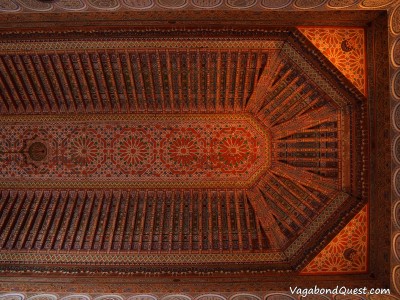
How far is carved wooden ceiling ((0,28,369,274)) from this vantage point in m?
5.54

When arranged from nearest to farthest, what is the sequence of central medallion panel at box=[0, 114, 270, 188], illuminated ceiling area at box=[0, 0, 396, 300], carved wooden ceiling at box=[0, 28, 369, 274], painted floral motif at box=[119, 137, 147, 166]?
illuminated ceiling area at box=[0, 0, 396, 300]
carved wooden ceiling at box=[0, 28, 369, 274]
central medallion panel at box=[0, 114, 270, 188]
painted floral motif at box=[119, 137, 147, 166]

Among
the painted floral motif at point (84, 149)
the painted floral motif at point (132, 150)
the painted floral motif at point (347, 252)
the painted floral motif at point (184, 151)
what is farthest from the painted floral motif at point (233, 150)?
the painted floral motif at point (84, 149)

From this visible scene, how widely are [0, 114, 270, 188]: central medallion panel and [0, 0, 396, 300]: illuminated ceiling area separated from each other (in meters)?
0.02

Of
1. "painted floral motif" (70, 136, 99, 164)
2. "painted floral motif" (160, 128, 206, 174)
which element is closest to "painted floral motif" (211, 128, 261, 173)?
"painted floral motif" (160, 128, 206, 174)

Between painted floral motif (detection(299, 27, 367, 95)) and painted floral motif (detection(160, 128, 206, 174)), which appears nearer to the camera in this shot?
painted floral motif (detection(299, 27, 367, 95))

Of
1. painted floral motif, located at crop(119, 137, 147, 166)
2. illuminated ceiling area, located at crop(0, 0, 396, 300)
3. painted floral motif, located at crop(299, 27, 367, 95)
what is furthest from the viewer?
painted floral motif, located at crop(119, 137, 147, 166)

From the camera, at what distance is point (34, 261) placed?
5.87m

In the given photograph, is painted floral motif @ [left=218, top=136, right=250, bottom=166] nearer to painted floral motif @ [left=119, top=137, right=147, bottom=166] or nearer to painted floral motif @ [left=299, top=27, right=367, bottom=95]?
painted floral motif @ [left=119, top=137, right=147, bottom=166]

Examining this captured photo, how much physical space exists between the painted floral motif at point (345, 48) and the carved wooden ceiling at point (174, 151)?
14cm

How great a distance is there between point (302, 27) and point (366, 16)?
0.90 metres

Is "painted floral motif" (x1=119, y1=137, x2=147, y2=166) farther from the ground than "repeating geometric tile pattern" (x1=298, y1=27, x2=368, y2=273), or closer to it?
closer to it

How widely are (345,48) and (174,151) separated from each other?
11.6 ft

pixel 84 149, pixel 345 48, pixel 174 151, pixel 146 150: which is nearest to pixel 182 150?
pixel 174 151

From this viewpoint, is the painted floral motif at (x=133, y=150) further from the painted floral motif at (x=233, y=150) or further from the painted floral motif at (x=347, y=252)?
the painted floral motif at (x=347, y=252)
